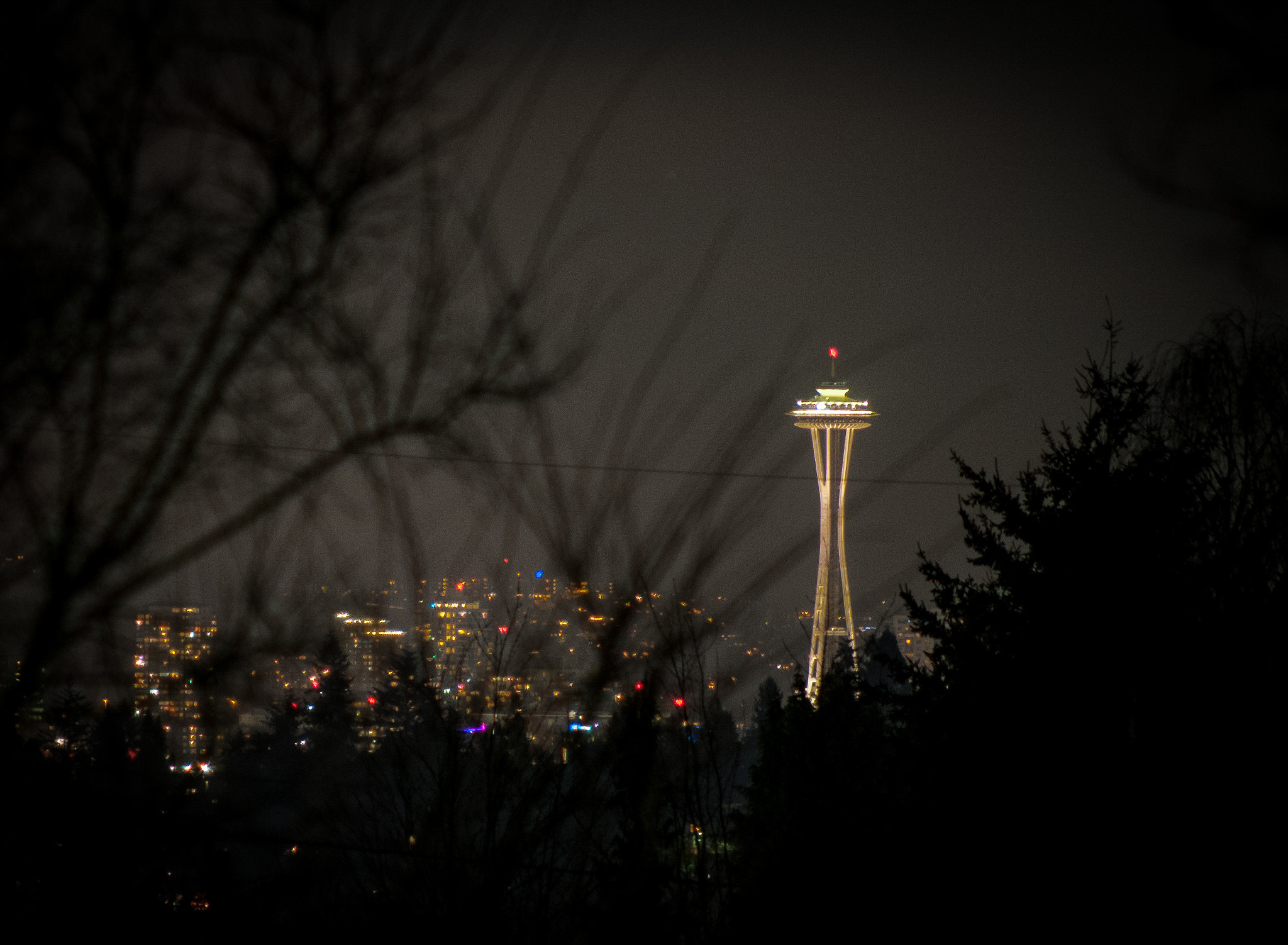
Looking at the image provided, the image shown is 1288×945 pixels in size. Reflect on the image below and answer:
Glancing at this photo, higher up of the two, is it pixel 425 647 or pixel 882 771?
pixel 425 647

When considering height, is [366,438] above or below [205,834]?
above

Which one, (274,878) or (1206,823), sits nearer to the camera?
(274,878)

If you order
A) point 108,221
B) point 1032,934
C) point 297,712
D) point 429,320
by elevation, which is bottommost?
point 1032,934

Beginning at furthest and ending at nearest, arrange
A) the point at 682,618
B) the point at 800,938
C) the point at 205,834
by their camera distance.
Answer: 1. the point at 800,938
2. the point at 205,834
3. the point at 682,618

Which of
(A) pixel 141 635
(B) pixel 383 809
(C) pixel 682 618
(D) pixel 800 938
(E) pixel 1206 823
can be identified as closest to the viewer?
(C) pixel 682 618

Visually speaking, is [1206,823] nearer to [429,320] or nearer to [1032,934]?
[1032,934]

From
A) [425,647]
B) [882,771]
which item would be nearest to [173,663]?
[425,647]

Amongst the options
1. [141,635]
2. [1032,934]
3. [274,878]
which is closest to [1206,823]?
[1032,934]

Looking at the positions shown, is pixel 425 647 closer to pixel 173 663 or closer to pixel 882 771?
pixel 173 663
